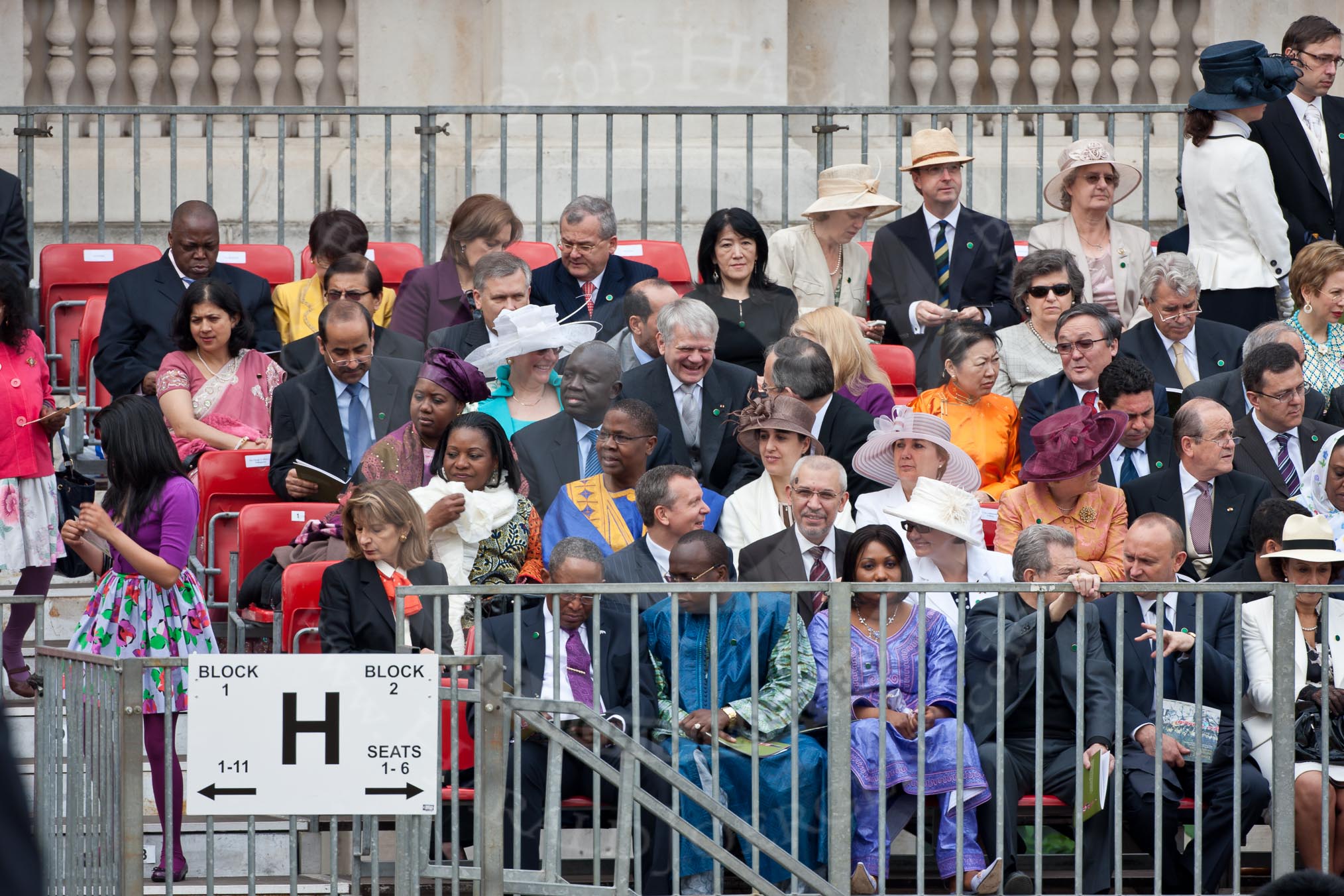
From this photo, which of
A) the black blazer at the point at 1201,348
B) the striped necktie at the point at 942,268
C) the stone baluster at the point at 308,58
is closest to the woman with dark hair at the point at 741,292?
the striped necktie at the point at 942,268

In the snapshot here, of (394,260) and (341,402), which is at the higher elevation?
(394,260)

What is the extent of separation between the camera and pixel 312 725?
5188 mm

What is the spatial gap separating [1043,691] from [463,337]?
3635mm

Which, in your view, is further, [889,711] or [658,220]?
[658,220]

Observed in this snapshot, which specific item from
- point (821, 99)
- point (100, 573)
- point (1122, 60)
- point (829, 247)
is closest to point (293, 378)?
point (100, 573)

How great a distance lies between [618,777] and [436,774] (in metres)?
0.65

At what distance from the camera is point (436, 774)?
5.23 metres

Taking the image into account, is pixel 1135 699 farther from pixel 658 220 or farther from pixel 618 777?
pixel 658 220

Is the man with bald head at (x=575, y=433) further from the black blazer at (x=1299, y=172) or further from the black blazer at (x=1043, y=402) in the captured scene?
the black blazer at (x=1299, y=172)

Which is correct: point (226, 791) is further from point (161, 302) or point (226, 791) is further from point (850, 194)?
point (850, 194)

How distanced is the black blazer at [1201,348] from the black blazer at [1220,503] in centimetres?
134

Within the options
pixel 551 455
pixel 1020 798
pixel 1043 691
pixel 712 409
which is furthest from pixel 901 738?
pixel 712 409

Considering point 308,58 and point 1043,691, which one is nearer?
point 1043,691

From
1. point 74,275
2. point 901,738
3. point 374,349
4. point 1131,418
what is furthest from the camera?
point 74,275
